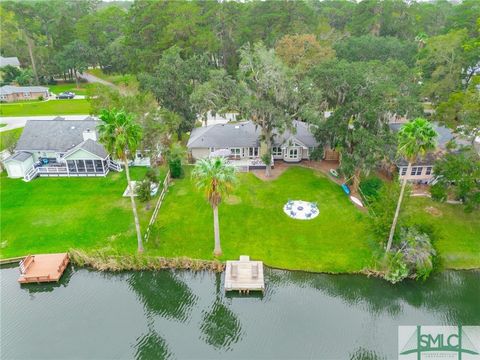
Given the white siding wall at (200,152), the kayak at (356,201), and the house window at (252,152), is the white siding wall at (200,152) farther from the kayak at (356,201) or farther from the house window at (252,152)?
the kayak at (356,201)

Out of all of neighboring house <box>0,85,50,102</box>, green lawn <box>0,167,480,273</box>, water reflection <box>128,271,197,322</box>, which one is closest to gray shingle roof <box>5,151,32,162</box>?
green lawn <box>0,167,480,273</box>

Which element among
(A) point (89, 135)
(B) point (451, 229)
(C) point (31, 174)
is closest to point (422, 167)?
(B) point (451, 229)

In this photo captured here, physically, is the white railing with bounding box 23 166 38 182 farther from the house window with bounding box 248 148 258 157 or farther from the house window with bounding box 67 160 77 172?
the house window with bounding box 248 148 258 157

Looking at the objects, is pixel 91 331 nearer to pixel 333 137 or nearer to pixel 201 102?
pixel 201 102

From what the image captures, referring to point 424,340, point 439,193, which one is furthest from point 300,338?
point 439,193

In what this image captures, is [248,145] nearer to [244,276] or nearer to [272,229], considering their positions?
[272,229]

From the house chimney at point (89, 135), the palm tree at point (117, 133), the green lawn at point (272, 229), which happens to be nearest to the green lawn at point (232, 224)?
the green lawn at point (272, 229)
